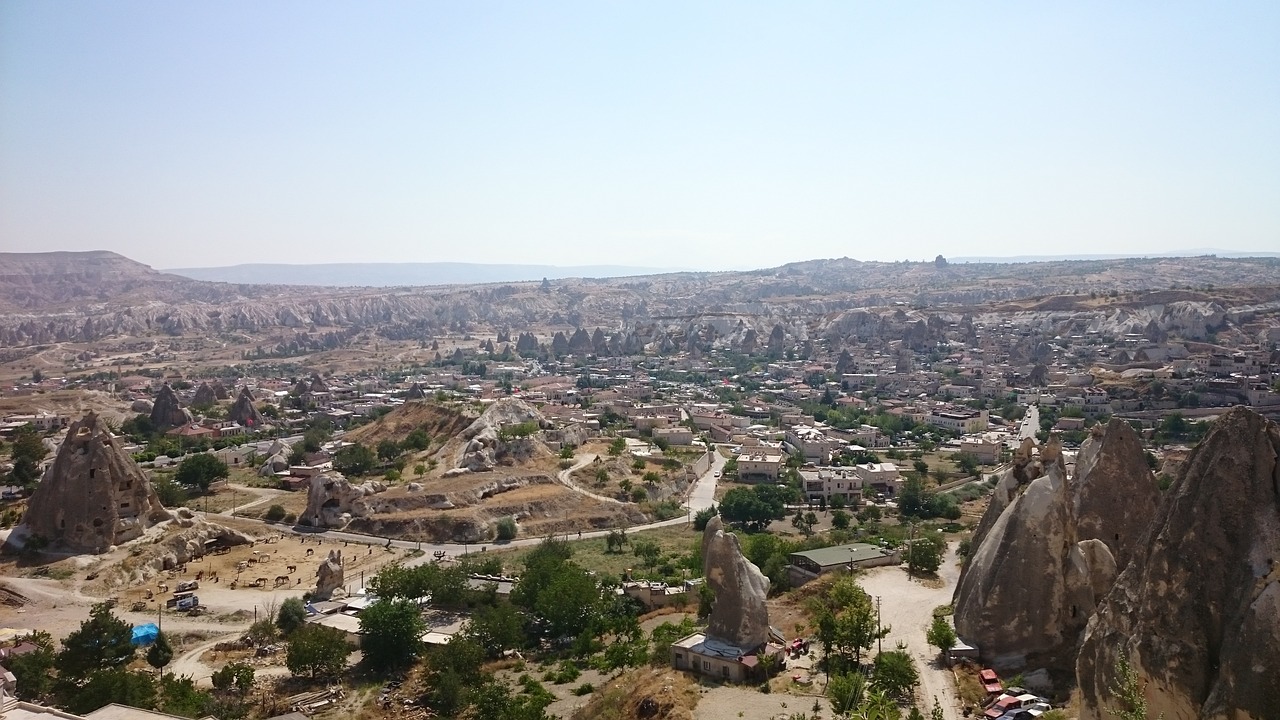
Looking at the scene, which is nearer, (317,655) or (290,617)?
(317,655)

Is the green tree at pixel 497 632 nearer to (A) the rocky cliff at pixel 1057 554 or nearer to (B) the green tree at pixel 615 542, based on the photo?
(A) the rocky cliff at pixel 1057 554

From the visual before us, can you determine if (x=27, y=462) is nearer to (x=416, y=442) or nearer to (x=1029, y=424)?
(x=416, y=442)

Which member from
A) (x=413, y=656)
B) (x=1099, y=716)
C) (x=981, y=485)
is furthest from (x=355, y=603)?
(x=981, y=485)

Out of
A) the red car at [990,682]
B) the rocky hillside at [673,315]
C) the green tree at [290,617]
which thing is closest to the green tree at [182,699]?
the green tree at [290,617]

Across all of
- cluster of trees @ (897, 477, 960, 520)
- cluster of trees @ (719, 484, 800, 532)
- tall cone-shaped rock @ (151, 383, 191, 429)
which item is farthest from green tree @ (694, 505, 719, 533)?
tall cone-shaped rock @ (151, 383, 191, 429)

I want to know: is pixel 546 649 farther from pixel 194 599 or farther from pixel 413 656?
pixel 194 599

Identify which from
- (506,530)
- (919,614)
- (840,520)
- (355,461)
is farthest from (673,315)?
(919,614)
